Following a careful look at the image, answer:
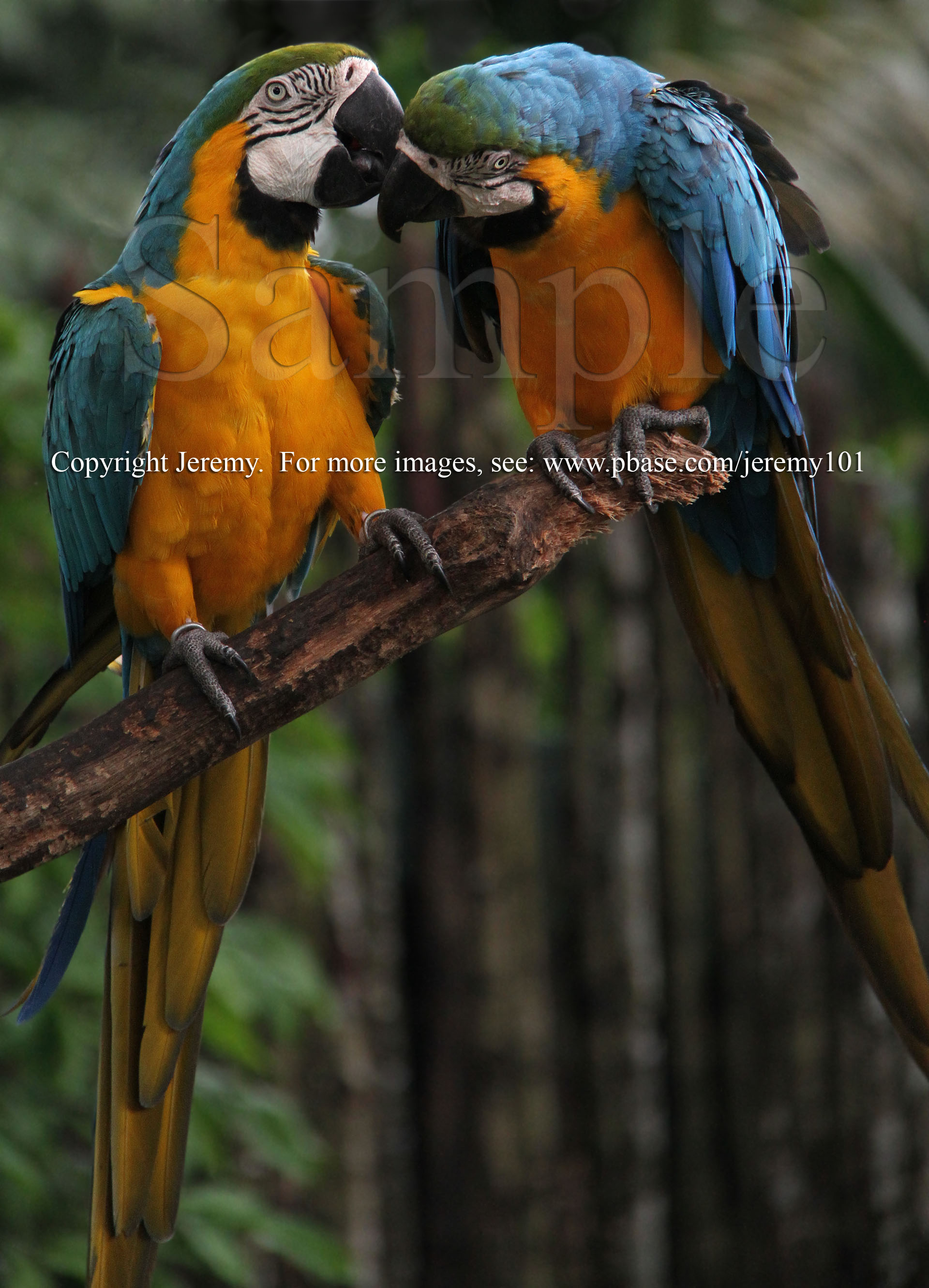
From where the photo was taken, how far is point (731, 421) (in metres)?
1.55

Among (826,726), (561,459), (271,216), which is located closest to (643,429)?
(561,459)

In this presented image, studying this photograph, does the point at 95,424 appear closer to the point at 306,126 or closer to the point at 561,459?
the point at 306,126

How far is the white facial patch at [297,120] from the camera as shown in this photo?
4.65 feet

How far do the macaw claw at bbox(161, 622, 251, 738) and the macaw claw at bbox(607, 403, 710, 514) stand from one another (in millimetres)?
539

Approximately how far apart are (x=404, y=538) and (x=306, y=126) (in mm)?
565

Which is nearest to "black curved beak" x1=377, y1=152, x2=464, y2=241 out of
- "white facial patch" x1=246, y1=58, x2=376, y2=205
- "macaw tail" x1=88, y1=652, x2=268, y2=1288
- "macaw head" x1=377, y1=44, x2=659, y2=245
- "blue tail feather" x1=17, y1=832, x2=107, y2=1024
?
"macaw head" x1=377, y1=44, x2=659, y2=245

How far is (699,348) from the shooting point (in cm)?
149

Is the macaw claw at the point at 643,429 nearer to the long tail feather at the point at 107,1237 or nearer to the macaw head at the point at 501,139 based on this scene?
the macaw head at the point at 501,139

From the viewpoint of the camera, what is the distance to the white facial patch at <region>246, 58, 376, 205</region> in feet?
4.65

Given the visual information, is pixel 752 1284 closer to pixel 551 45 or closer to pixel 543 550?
pixel 543 550

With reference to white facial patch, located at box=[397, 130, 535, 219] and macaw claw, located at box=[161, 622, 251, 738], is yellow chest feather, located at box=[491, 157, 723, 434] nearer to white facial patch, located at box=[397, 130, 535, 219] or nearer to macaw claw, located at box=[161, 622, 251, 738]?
white facial patch, located at box=[397, 130, 535, 219]

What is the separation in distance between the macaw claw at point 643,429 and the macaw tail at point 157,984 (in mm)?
684

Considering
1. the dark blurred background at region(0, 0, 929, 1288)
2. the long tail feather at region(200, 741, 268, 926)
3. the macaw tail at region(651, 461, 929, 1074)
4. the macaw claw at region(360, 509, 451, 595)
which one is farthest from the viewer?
the dark blurred background at region(0, 0, 929, 1288)

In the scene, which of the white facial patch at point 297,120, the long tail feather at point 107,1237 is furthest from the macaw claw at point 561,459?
the long tail feather at point 107,1237
